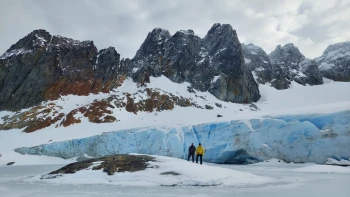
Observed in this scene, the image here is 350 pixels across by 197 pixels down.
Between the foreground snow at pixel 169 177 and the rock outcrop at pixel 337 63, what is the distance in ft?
341

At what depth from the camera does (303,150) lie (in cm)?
2441

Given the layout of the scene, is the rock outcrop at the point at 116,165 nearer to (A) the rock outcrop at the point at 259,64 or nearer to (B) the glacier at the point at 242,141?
(B) the glacier at the point at 242,141

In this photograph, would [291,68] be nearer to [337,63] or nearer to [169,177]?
[337,63]

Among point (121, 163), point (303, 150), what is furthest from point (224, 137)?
point (121, 163)

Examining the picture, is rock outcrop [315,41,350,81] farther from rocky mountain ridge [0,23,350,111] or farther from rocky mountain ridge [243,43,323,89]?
rocky mountain ridge [243,43,323,89]

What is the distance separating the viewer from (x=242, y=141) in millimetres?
27641

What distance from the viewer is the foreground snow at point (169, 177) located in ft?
45.9

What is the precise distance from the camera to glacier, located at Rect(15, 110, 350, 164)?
23297mm

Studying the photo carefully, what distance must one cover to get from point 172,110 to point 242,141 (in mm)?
36082

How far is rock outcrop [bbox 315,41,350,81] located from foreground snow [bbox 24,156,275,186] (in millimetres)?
103860

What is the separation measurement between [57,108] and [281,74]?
7004 centimetres

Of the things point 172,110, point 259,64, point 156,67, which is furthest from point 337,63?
point 172,110

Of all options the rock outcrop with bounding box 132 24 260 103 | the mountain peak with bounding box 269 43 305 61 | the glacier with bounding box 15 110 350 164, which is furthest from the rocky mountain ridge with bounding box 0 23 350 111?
the glacier with bounding box 15 110 350 164

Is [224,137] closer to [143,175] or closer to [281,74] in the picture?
[143,175]
